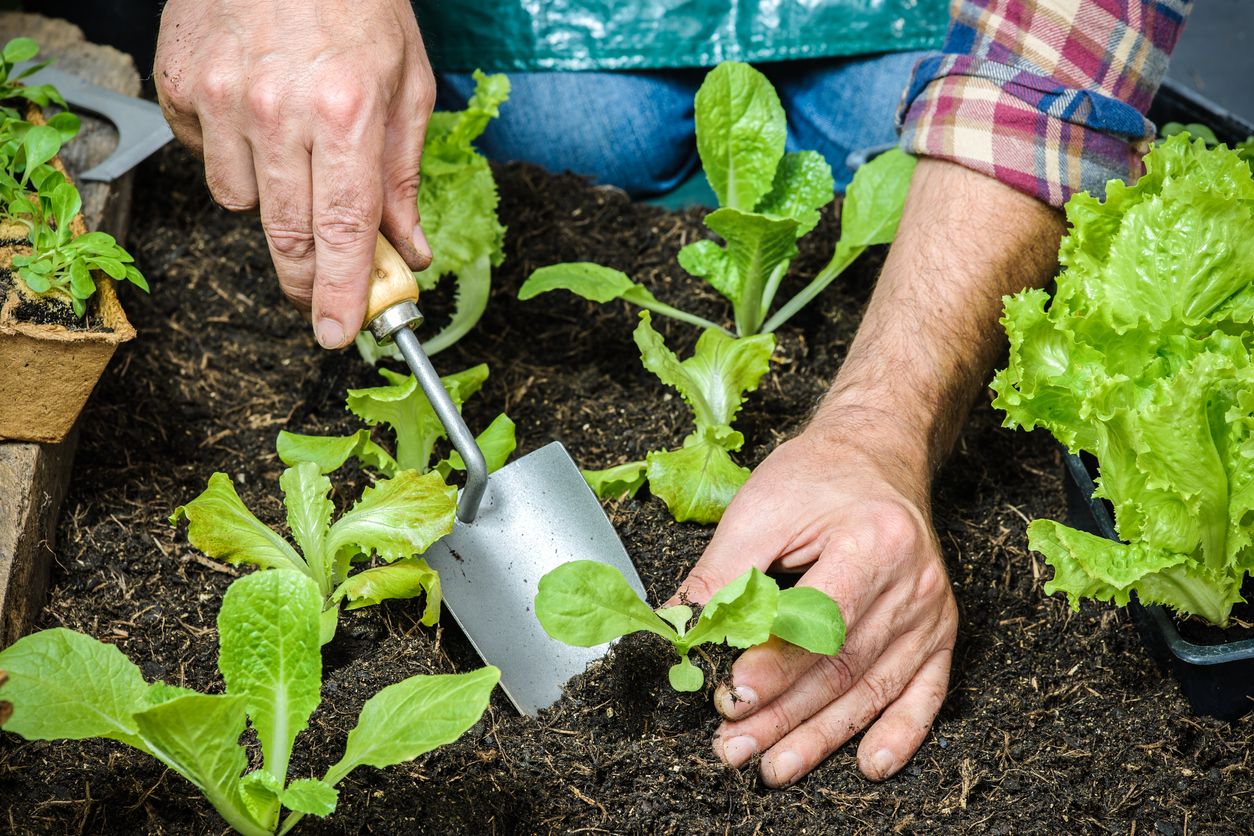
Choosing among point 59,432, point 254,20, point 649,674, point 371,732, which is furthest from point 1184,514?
Result: point 59,432

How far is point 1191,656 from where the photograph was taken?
1.23 metres

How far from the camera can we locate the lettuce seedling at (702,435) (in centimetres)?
149

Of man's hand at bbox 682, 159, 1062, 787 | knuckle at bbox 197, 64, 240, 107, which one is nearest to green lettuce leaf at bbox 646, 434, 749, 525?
man's hand at bbox 682, 159, 1062, 787

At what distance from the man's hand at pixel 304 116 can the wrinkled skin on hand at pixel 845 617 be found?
20.4 inches

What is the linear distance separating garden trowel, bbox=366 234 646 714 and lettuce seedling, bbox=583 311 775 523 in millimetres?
107

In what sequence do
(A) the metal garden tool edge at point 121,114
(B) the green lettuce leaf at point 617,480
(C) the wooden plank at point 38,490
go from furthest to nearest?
(A) the metal garden tool edge at point 121,114, (B) the green lettuce leaf at point 617,480, (C) the wooden plank at point 38,490

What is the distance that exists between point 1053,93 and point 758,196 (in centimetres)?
46

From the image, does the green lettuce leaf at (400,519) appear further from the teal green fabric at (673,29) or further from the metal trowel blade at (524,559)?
the teal green fabric at (673,29)

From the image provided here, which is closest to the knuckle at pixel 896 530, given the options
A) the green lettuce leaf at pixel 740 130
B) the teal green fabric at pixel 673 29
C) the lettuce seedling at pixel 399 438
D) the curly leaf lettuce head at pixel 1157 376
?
the curly leaf lettuce head at pixel 1157 376

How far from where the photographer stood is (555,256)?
198 cm

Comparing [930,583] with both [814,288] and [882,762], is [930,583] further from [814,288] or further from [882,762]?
[814,288]

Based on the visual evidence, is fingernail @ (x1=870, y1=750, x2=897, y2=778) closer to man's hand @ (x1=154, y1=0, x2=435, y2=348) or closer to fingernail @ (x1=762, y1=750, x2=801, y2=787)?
fingernail @ (x1=762, y1=750, x2=801, y2=787)

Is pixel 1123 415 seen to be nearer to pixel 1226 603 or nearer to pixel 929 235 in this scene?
pixel 1226 603

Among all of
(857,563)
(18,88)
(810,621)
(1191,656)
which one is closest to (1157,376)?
(1191,656)
